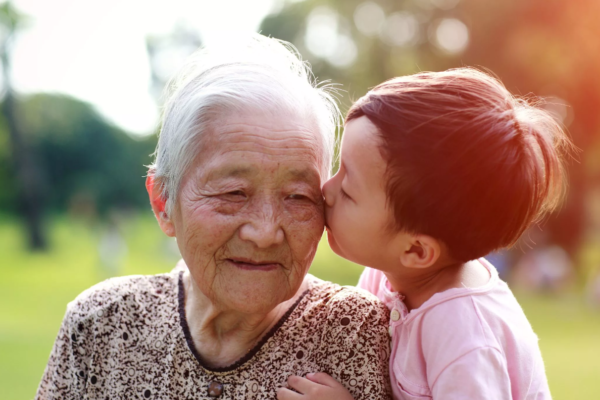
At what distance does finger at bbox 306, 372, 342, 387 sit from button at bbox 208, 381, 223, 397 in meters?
→ 0.33

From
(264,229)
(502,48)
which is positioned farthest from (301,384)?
(502,48)

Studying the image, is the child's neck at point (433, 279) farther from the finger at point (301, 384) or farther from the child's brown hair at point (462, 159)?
the finger at point (301, 384)

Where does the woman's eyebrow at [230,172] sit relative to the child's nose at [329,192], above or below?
above

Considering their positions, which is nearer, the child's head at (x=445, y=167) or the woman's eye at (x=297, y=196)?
the child's head at (x=445, y=167)

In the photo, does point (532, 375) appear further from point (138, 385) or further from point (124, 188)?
point (124, 188)

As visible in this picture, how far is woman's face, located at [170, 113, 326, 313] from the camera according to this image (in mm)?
2160

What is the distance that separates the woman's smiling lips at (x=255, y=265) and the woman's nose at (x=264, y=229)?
0.08 m

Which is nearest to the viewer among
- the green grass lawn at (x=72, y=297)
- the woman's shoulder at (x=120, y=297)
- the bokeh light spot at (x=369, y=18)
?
the woman's shoulder at (x=120, y=297)

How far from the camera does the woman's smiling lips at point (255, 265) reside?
220 cm

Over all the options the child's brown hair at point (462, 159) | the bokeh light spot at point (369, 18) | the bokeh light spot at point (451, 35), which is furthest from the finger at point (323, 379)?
the bokeh light spot at point (369, 18)

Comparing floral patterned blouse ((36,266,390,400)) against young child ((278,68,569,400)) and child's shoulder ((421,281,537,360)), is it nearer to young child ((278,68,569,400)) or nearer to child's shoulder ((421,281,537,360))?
young child ((278,68,569,400))

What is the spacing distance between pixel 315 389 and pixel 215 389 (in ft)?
1.27

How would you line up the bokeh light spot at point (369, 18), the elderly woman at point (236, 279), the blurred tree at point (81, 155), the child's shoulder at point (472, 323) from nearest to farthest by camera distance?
the child's shoulder at point (472, 323) → the elderly woman at point (236, 279) → the bokeh light spot at point (369, 18) → the blurred tree at point (81, 155)

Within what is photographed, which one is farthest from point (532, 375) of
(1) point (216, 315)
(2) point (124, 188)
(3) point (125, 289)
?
(2) point (124, 188)
